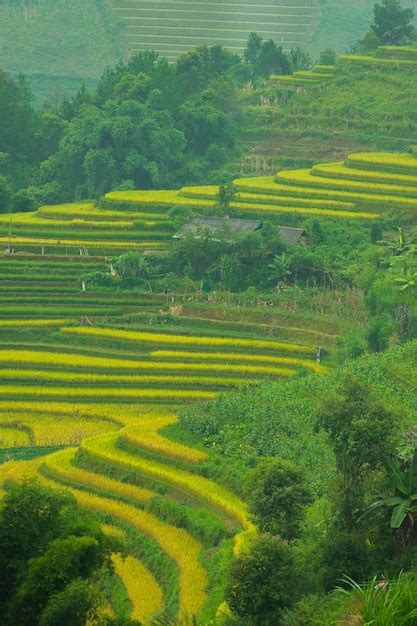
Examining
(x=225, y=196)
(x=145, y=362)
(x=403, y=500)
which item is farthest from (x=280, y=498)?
(x=225, y=196)

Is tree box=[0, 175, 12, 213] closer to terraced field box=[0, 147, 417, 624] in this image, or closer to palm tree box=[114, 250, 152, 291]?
terraced field box=[0, 147, 417, 624]

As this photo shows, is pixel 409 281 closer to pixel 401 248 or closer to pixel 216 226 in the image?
pixel 401 248

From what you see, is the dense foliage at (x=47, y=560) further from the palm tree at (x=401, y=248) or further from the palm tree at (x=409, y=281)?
the palm tree at (x=401, y=248)

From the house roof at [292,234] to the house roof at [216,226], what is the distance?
26.5 inches

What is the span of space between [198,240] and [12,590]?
73.9 feet

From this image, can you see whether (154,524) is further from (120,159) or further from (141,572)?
(120,159)

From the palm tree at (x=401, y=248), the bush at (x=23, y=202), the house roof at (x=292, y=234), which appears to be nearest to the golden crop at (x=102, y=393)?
the palm tree at (x=401, y=248)

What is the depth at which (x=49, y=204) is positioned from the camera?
5275 cm

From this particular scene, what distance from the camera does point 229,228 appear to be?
4378cm

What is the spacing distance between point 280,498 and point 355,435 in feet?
4.52

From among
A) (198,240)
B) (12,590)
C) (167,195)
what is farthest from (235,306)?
(12,590)

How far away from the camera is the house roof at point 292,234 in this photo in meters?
43.7

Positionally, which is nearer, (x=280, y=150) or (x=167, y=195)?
(x=167, y=195)

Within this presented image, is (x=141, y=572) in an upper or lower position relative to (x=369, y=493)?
lower
